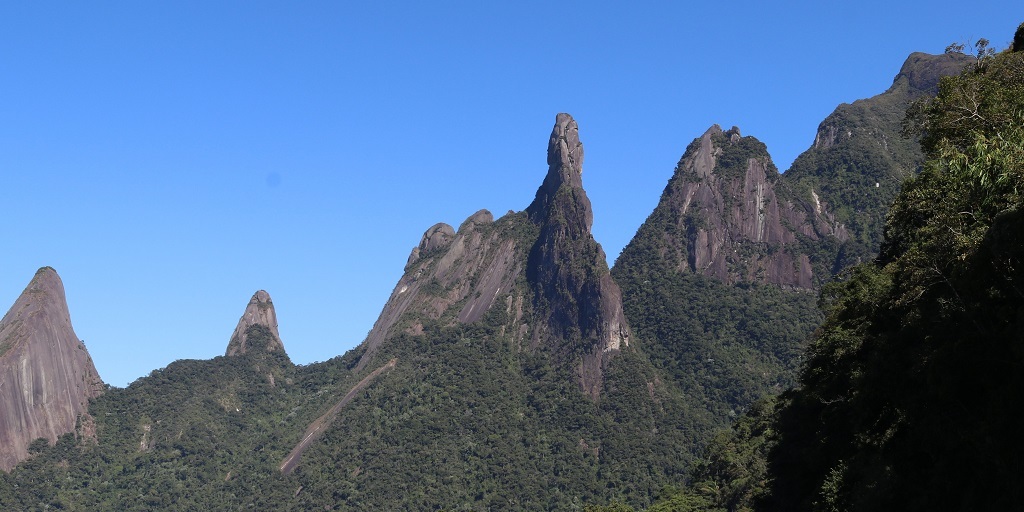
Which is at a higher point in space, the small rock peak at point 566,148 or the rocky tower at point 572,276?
the small rock peak at point 566,148

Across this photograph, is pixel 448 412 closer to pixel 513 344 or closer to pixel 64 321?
pixel 513 344

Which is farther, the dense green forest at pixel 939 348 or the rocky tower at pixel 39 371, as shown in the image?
the rocky tower at pixel 39 371

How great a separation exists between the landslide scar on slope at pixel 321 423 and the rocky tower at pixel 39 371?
38241mm

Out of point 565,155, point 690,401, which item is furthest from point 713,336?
point 565,155

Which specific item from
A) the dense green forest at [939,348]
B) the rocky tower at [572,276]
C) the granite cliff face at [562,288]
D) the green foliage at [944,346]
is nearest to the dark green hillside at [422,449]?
the granite cliff face at [562,288]

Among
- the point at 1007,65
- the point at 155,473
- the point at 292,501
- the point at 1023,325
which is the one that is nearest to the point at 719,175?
the point at 292,501

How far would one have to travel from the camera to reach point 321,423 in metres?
185

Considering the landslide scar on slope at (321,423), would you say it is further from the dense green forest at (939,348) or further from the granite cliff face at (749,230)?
the dense green forest at (939,348)

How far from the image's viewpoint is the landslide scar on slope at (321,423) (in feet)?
577

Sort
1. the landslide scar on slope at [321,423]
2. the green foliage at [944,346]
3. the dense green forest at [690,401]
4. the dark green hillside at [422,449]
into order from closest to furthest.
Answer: the green foliage at [944,346]
the dense green forest at [690,401]
the dark green hillside at [422,449]
the landslide scar on slope at [321,423]

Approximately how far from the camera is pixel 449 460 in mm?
154750

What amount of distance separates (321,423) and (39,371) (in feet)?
148

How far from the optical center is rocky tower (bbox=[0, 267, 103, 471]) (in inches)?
6781

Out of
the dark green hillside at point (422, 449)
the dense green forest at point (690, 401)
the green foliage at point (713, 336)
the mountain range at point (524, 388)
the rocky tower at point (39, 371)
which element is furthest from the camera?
the rocky tower at point (39, 371)
